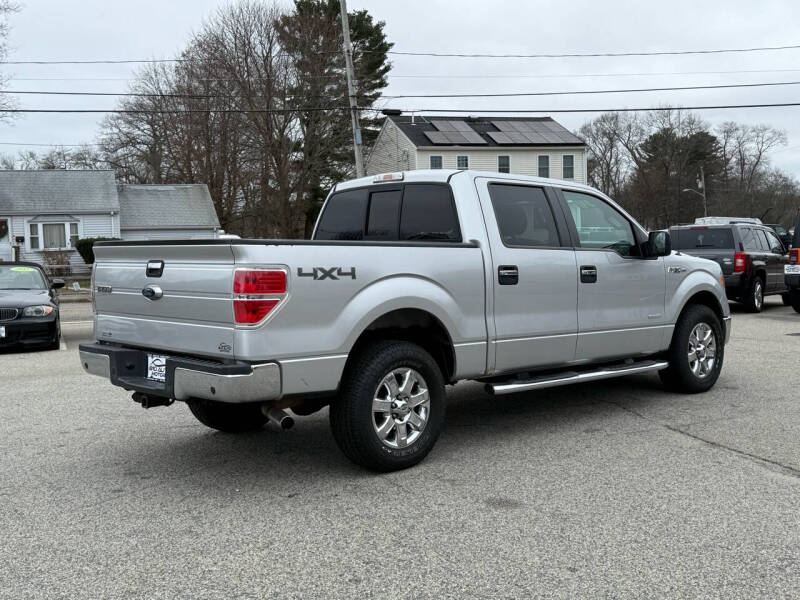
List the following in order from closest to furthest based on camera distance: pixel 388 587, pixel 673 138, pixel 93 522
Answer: pixel 388 587 < pixel 93 522 < pixel 673 138

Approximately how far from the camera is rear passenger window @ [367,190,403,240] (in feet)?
19.5

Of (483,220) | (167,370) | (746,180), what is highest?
(746,180)

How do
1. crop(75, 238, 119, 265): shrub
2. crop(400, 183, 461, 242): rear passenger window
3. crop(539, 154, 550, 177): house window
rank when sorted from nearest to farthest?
crop(400, 183, 461, 242): rear passenger window
crop(75, 238, 119, 265): shrub
crop(539, 154, 550, 177): house window

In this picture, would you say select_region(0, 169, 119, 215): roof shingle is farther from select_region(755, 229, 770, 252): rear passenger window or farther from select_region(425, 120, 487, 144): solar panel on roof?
select_region(755, 229, 770, 252): rear passenger window

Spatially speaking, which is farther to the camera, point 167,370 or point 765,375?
point 765,375

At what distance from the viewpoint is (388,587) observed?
3295 mm

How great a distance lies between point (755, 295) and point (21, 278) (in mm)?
13985

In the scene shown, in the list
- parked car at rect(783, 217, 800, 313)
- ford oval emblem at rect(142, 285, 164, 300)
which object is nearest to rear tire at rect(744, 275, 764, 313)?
parked car at rect(783, 217, 800, 313)

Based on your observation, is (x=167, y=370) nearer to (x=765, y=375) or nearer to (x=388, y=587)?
(x=388, y=587)

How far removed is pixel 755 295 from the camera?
15.9 metres

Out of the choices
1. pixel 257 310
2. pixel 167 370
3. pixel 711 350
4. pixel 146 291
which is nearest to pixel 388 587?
pixel 257 310

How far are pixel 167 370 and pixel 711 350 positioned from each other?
5.28 m

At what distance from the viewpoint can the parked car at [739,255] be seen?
615 inches

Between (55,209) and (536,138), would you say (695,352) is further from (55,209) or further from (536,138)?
(536,138)
